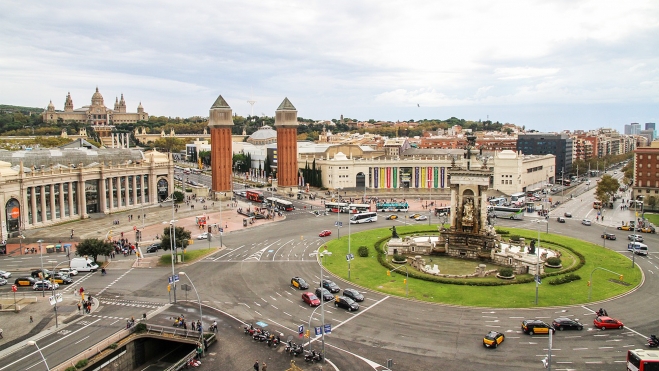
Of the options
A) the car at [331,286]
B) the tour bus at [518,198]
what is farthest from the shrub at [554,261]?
the tour bus at [518,198]

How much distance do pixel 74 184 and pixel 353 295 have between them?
71.1 m

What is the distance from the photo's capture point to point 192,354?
38.6m

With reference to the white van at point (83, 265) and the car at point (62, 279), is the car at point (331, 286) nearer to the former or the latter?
the car at point (62, 279)

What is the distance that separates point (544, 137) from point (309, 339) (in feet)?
577

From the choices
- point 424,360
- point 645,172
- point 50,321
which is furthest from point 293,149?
point 424,360

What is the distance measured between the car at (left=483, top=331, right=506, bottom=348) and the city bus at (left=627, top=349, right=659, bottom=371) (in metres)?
8.99

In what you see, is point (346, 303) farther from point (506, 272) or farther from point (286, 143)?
point (286, 143)

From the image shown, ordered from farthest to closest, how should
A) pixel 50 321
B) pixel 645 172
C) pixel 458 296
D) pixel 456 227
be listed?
1. pixel 645 172
2. pixel 456 227
3. pixel 458 296
4. pixel 50 321

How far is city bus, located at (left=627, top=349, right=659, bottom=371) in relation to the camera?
1261 inches

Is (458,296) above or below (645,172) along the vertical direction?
below

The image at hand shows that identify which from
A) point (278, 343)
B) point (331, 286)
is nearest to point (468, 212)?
point (331, 286)

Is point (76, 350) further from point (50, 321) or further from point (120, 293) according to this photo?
point (120, 293)

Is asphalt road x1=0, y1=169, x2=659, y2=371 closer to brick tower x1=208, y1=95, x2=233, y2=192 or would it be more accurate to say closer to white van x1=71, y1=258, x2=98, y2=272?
white van x1=71, y1=258, x2=98, y2=272

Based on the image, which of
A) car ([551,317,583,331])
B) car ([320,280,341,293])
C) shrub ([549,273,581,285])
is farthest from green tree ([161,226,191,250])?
car ([551,317,583,331])
